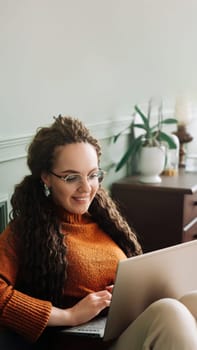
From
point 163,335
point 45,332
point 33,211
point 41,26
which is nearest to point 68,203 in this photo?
A: point 33,211

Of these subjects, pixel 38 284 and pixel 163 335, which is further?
pixel 38 284

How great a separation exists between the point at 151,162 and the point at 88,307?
1.28 metres

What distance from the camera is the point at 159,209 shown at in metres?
2.51

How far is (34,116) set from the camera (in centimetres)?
203

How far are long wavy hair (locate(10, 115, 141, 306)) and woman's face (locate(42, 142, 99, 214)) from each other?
22mm

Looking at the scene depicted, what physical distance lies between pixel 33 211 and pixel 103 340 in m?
0.40

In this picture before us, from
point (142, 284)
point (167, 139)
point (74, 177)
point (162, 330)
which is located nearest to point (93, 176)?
point (74, 177)

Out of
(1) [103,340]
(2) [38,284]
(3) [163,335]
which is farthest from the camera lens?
(2) [38,284]

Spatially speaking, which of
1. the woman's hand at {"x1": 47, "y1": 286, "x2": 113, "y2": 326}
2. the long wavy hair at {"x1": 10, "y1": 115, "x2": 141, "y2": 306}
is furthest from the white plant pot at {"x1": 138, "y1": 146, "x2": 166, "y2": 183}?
the woman's hand at {"x1": 47, "y1": 286, "x2": 113, "y2": 326}

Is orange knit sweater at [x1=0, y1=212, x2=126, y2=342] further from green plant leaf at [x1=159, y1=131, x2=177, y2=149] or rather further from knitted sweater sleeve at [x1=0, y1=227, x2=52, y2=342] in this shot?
green plant leaf at [x1=159, y1=131, x2=177, y2=149]

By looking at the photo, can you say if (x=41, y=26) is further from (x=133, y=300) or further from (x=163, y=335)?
(x=163, y=335)

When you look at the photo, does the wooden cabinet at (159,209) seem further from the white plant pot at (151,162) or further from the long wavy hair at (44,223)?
the long wavy hair at (44,223)

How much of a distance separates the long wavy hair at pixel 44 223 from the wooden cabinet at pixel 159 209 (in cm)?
88

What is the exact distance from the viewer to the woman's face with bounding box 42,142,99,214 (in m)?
1.48
